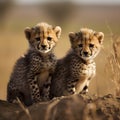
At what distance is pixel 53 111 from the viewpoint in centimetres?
441

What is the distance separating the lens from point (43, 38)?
5.20 m

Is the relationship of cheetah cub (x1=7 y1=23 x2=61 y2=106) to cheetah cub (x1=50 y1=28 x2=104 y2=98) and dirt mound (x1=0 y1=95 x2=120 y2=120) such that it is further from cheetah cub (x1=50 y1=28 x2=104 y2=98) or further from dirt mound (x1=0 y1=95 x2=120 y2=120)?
dirt mound (x1=0 y1=95 x2=120 y2=120)

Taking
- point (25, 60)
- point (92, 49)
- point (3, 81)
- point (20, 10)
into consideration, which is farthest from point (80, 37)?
point (20, 10)

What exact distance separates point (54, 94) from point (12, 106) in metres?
0.65

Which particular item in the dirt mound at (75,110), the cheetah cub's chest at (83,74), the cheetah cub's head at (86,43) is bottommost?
the dirt mound at (75,110)

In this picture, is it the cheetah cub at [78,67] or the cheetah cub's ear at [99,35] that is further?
the cheetah cub's ear at [99,35]

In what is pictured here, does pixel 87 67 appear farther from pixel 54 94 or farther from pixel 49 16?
pixel 49 16

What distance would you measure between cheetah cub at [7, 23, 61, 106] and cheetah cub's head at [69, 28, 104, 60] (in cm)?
20

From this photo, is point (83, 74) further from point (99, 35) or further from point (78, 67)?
point (99, 35)

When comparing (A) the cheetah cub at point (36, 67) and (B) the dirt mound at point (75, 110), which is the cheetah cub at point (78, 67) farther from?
(B) the dirt mound at point (75, 110)

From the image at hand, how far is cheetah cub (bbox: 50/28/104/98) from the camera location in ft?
17.2

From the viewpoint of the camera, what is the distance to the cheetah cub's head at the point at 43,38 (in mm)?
5181

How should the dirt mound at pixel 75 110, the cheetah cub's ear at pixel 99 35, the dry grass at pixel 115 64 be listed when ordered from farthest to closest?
1. the cheetah cub's ear at pixel 99 35
2. the dry grass at pixel 115 64
3. the dirt mound at pixel 75 110

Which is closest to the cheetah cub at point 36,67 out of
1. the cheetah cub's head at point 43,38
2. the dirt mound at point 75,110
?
the cheetah cub's head at point 43,38
